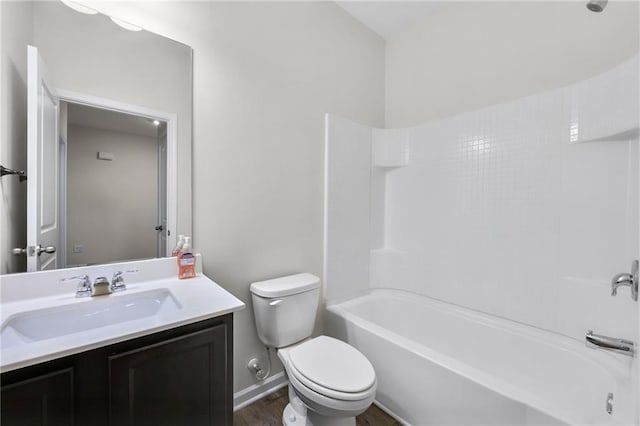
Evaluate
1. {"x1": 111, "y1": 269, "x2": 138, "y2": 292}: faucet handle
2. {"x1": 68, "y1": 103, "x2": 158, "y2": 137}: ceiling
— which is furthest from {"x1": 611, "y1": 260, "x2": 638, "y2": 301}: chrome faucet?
{"x1": 68, "y1": 103, "x2": 158, "y2": 137}: ceiling

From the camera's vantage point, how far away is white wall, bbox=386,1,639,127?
1.50 meters

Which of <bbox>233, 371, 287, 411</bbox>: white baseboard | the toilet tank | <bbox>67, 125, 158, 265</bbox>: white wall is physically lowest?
<bbox>233, 371, 287, 411</bbox>: white baseboard

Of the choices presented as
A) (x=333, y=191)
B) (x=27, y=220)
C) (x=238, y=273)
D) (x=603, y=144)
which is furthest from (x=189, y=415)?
(x=603, y=144)

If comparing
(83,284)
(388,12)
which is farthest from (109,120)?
(388,12)

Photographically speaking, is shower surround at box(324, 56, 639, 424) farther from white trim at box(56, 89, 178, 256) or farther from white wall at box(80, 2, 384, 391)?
white trim at box(56, 89, 178, 256)

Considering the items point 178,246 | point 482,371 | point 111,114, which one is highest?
point 111,114

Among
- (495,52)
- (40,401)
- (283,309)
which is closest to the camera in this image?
(40,401)

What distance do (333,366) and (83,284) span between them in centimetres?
115

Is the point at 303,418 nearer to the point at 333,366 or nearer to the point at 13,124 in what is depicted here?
the point at 333,366

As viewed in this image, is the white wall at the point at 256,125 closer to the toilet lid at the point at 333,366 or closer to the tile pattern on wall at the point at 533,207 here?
the toilet lid at the point at 333,366

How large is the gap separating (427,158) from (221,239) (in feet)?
5.46

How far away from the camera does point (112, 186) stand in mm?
1267

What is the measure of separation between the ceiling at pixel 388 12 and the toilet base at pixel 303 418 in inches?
107

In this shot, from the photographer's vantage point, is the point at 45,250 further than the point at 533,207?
No
